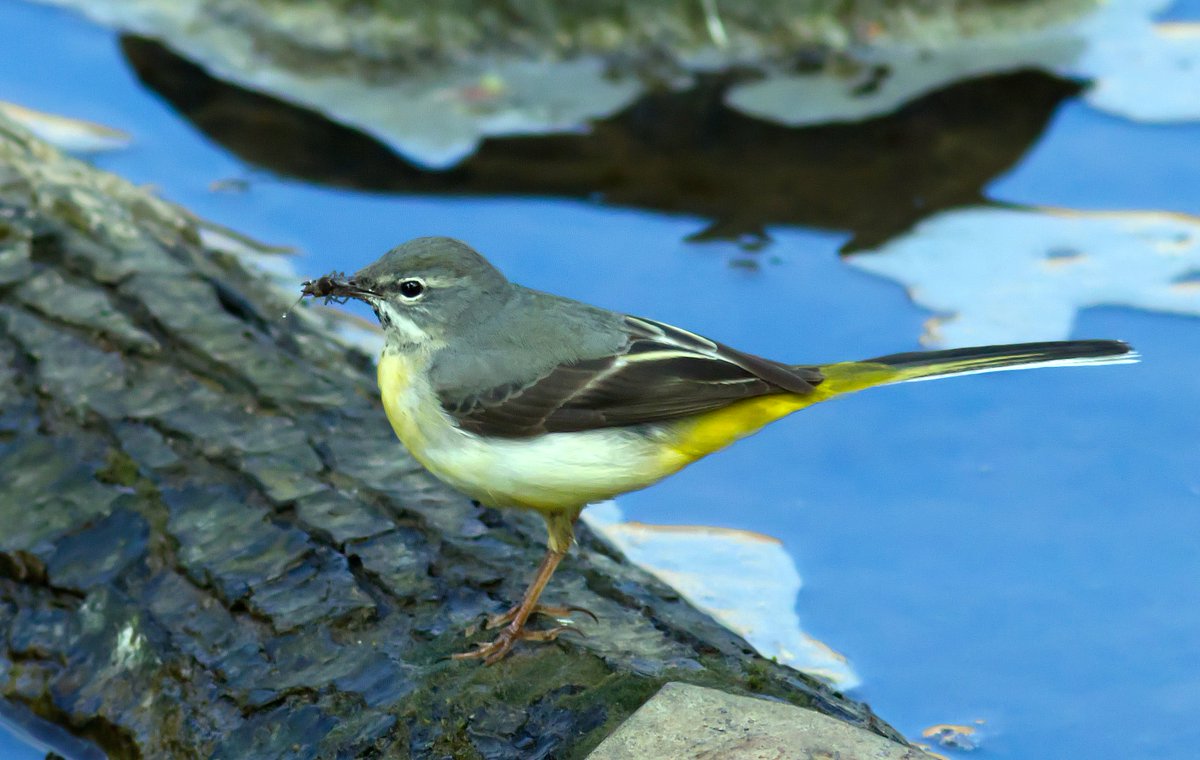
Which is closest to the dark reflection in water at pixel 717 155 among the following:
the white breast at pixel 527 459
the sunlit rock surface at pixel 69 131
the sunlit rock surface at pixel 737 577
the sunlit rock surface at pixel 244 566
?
the sunlit rock surface at pixel 69 131

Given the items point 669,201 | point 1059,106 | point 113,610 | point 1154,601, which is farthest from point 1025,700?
point 1059,106

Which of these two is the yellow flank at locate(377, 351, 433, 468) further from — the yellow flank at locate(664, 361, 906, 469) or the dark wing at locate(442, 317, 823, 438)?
the yellow flank at locate(664, 361, 906, 469)

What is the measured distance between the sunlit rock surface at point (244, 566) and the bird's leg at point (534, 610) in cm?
6

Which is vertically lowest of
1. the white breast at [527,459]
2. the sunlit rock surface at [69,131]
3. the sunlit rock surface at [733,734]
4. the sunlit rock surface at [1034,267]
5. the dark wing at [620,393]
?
the sunlit rock surface at [733,734]

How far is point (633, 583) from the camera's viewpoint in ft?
15.0

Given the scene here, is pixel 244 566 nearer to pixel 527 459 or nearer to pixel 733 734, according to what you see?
pixel 527 459

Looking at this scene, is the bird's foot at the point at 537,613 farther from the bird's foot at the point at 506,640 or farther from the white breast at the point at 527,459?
the white breast at the point at 527,459

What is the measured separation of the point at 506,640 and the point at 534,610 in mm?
211

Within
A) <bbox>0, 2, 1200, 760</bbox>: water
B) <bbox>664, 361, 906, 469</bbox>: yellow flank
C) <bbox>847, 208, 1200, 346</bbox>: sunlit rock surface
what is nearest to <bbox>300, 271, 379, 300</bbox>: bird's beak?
<bbox>664, 361, 906, 469</bbox>: yellow flank

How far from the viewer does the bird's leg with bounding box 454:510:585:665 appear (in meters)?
4.04

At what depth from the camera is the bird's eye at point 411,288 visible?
460 centimetres

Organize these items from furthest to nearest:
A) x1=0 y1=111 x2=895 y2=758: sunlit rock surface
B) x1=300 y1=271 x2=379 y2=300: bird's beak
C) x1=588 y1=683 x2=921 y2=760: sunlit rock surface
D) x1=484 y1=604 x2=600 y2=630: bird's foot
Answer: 1. x1=300 y1=271 x2=379 y2=300: bird's beak
2. x1=484 y1=604 x2=600 y2=630: bird's foot
3. x1=0 y1=111 x2=895 y2=758: sunlit rock surface
4. x1=588 y1=683 x2=921 y2=760: sunlit rock surface

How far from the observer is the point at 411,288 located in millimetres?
4613

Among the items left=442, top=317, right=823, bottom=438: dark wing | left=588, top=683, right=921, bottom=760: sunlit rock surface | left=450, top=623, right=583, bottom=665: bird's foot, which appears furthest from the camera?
left=442, top=317, right=823, bottom=438: dark wing
